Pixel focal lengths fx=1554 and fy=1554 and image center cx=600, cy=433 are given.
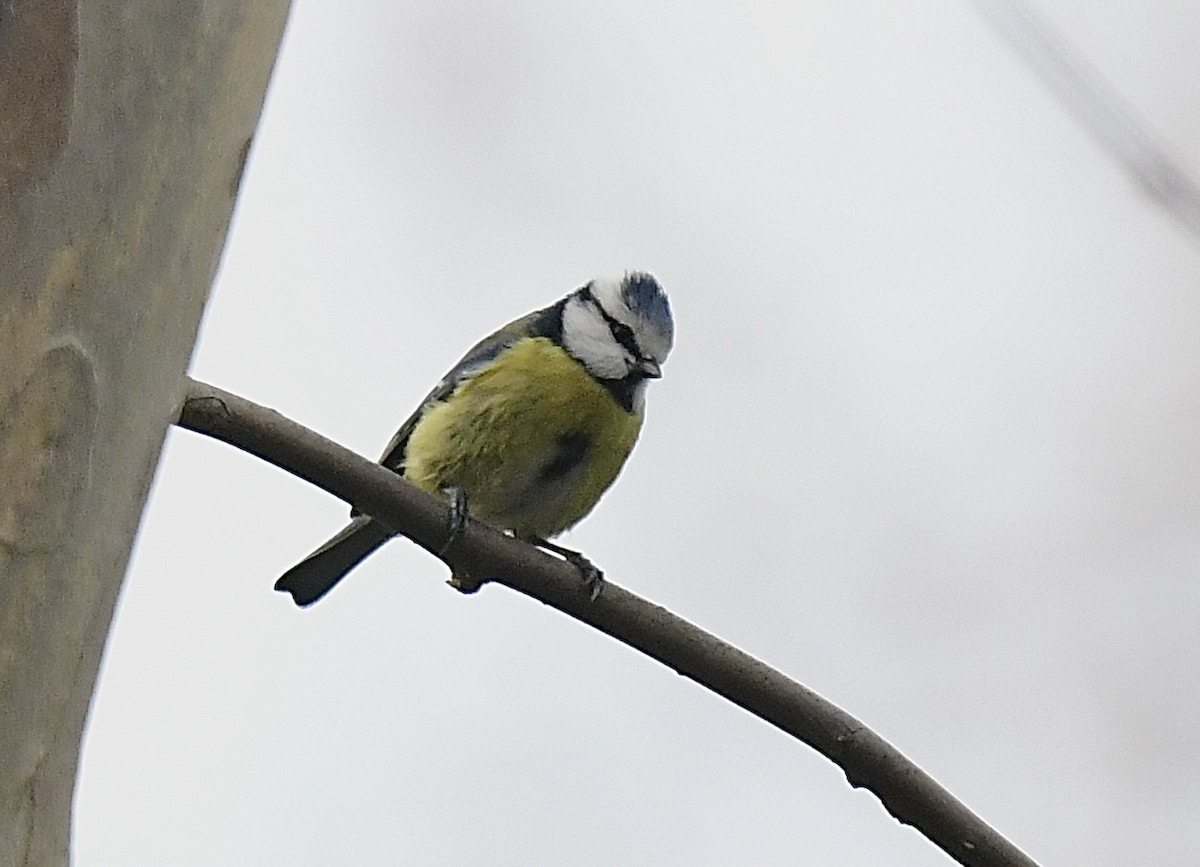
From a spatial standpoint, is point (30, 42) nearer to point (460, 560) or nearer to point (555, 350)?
point (460, 560)

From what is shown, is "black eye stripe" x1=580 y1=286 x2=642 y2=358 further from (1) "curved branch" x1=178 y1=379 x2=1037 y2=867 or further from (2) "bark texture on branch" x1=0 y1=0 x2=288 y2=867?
(2) "bark texture on branch" x1=0 y1=0 x2=288 y2=867

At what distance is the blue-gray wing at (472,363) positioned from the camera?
71.5 inches

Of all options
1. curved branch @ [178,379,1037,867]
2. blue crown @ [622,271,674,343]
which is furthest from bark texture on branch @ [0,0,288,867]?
blue crown @ [622,271,674,343]

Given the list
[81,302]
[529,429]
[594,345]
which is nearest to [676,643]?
[81,302]

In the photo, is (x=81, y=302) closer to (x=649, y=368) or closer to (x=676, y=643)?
(x=676, y=643)

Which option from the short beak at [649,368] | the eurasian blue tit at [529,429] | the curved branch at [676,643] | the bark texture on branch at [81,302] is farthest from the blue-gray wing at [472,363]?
the bark texture on branch at [81,302]

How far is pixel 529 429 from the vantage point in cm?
173

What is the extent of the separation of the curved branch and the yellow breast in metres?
0.57

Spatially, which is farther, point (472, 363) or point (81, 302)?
point (472, 363)

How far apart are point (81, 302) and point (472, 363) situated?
1.20 metres

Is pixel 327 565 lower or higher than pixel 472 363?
lower

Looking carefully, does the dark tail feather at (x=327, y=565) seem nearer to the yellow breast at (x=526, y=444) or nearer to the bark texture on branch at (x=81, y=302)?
the yellow breast at (x=526, y=444)

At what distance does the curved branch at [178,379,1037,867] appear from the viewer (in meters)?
1.04

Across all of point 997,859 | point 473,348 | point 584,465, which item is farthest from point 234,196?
point 473,348
